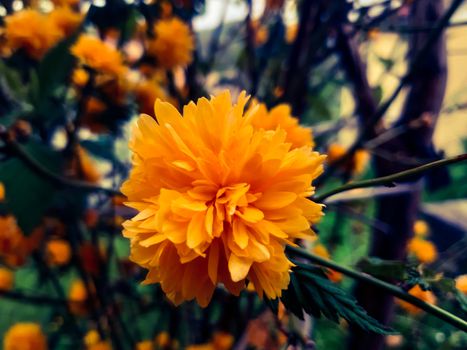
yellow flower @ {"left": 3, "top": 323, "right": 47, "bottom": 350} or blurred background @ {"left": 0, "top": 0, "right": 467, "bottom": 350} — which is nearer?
blurred background @ {"left": 0, "top": 0, "right": 467, "bottom": 350}

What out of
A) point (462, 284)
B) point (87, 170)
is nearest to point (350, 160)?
point (462, 284)

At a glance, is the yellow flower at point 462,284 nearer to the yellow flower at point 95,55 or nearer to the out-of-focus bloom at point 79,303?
the yellow flower at point 95,55

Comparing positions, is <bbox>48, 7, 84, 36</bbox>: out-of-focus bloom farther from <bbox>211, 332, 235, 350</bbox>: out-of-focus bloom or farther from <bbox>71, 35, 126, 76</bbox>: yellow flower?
<bbox>211, 332, 235, 350</bbox>: out-of-focus bloom

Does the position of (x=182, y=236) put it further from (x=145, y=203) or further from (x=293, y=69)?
(x=293, y=69)

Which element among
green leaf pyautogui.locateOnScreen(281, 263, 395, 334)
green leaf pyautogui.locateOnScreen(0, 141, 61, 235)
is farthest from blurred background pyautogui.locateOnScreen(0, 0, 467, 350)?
green leaf pyautogui.locateOnScreen(281, 263, 395, 334)

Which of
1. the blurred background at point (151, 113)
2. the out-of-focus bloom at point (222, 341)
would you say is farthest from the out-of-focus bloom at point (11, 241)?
the out-of-focus bloom at point (222, 341)

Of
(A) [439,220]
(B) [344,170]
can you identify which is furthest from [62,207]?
(A) [439,220]
